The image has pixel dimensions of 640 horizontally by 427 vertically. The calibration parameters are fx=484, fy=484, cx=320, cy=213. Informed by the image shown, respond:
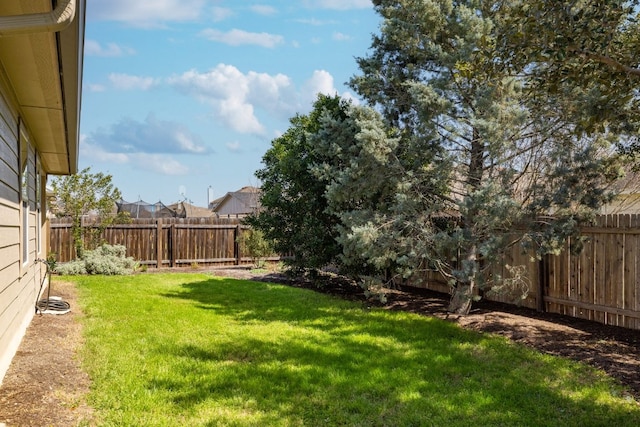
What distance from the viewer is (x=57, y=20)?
2.37m

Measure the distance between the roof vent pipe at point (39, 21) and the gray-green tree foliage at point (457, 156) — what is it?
494 centimetres

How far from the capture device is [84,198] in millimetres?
13789

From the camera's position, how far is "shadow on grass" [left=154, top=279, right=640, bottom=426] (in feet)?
12.5

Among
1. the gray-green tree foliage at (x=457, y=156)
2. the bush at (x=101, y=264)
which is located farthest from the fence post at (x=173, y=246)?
the gray-green tree foliage at (x=457, y=156)

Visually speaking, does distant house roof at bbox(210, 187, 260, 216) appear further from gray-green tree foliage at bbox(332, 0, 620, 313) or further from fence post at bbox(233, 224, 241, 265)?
gray-green tree foliage at bbox(332, 0, 620, 313)

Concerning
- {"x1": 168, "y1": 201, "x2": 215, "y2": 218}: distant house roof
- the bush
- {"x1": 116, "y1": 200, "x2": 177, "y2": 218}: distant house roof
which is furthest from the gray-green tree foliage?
{"x1": 168, "y1": 201, "x2": 215, "y2": 218}: distant house roof

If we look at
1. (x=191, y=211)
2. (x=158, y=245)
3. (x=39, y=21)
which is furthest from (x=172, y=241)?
(x=191, y=211)

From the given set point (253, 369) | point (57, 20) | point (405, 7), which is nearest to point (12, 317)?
point (253, 369)

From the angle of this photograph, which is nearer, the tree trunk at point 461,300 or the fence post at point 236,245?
the tree trunk at point 461,300

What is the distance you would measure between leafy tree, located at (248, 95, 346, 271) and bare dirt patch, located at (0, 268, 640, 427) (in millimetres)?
1572

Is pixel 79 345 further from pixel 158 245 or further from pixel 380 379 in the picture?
pixel 158 245

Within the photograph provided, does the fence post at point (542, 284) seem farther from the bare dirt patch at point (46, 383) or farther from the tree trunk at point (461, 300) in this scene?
the bare dirt patch at point (46, 383)

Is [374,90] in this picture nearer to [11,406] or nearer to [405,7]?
[405,7]

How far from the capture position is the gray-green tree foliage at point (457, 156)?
20.8 ft
